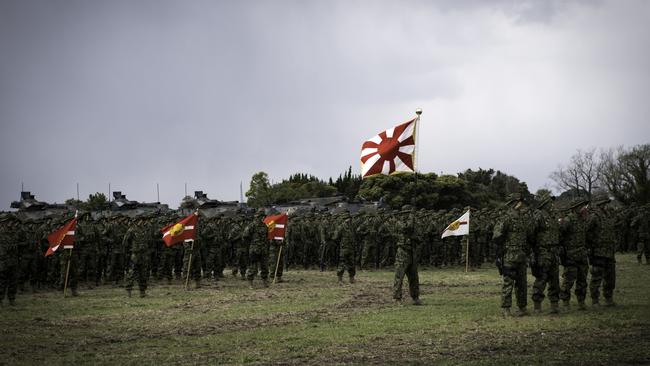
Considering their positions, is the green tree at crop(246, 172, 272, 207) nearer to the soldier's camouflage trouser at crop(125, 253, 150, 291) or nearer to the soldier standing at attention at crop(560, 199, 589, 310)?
the soldier's camouflage trouser at crop(125, 253, 150, 291)

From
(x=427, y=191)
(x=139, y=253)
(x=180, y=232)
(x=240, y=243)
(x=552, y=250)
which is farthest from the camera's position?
(x=427, y=191)

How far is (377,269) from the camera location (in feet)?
103

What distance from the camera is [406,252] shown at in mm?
15688

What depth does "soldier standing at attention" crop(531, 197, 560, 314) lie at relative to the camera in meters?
13.6

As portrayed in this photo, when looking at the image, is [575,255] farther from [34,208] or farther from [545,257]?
[34,208]

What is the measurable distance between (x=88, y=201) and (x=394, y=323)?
40.6m

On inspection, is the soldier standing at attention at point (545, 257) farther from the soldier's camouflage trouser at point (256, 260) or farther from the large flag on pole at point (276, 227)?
the large flag on pole at point (276, 227)

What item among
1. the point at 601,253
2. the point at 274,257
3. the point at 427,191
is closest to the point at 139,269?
the point at 274,257

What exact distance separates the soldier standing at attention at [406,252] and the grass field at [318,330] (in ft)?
2.02

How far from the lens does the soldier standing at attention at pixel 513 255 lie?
13.3 meters

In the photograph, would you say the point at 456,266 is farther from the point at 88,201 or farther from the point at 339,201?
the point at 88,201

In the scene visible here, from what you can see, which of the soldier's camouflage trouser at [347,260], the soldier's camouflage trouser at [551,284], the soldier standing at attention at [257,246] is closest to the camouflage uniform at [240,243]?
the soldier standing at attention at [257,246]

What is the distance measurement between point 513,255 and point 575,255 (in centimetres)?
177

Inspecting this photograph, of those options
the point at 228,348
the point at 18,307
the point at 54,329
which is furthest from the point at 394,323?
the point at 18,307
